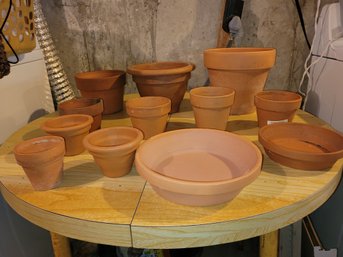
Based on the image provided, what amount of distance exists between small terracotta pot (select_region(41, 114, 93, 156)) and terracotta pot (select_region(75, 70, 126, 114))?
7.5 inches

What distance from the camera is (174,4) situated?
1188mm

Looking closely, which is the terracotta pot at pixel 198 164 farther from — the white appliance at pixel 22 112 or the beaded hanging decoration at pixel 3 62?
the white appliance at pixel 22 112

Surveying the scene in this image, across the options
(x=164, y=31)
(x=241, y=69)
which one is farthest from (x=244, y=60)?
(x=164, y=31)

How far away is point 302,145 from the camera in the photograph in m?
0.68

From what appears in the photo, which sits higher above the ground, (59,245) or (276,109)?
(276,109)

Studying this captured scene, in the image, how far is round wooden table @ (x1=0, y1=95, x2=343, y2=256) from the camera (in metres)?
0.47

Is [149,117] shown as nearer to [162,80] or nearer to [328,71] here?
[162,80]

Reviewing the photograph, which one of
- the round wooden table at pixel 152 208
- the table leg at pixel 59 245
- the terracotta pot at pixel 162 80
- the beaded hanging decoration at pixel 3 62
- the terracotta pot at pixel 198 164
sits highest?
the beaded hanging decoration at pixel 3 62

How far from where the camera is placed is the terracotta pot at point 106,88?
90 centimetres

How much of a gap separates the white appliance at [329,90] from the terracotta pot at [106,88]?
26.4 inches

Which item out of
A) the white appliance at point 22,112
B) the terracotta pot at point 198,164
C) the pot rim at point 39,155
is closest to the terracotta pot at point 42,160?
the pot rim at point 39,155

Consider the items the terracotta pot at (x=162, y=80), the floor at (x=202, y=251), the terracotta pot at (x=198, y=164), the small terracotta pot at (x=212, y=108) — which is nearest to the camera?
the terracotta pot at (x=198, y=164)

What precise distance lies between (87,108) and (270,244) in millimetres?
551

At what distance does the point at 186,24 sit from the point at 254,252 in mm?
1015
